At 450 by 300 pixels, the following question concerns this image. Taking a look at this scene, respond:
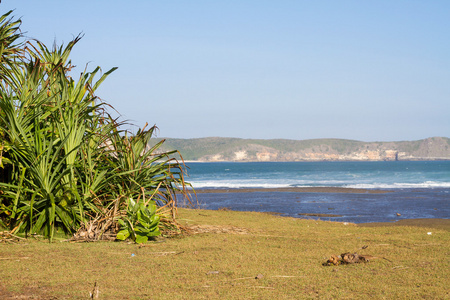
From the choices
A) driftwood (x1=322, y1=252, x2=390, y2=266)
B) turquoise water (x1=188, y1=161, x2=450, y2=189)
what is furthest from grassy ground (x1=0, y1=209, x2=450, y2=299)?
turquoise water (x1=188, y1=161, x2=450, y2=189)

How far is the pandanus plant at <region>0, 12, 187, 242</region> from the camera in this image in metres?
6.33

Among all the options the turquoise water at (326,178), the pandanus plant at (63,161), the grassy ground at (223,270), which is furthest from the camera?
the turquoise water at (326,178)

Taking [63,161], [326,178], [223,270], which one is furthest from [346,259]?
[326,178]

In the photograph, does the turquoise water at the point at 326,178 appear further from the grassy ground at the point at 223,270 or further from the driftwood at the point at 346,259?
the driftwood at the point at 346,259

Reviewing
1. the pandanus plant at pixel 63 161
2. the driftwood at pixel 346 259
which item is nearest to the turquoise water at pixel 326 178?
the pandanus plant at pixel 63 161

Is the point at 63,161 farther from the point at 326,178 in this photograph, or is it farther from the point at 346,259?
the point at 326,178

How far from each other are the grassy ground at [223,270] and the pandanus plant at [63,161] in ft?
1.61

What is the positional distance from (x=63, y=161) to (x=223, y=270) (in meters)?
3.14

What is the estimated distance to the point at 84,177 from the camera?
6977mm

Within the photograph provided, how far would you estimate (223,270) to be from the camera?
15.8ft

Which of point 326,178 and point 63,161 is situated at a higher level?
point 63,161

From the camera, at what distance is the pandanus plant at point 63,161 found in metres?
6.33

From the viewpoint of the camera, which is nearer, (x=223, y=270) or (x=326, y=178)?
(x=223, y=270)

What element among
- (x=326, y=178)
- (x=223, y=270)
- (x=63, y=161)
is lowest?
(x=326, y=178)
